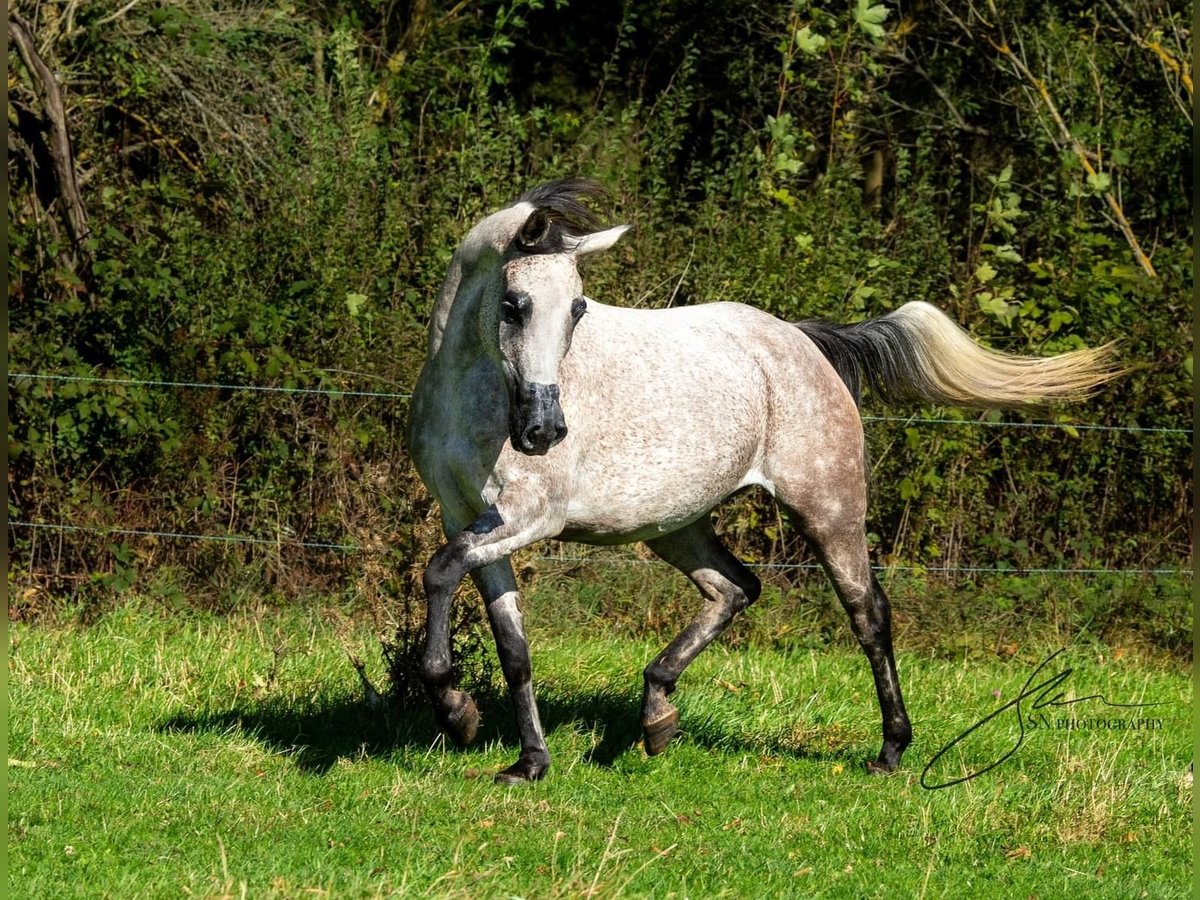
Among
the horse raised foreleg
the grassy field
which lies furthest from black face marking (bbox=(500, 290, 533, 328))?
the grassy field

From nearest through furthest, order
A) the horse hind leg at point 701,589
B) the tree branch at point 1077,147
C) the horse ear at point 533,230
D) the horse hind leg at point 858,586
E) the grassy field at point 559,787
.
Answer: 1. the grassy field at point 559,787
2. the horse ear at point 533,230
3. the horse hind leg at point 701,589
4. the horse hind leg at point 858,586
5. the tree branch at point 1077,147

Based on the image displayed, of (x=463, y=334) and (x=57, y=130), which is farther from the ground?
(x=57, y=130)

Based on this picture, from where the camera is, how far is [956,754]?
6.08 m

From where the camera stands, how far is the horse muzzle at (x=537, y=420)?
4656mm

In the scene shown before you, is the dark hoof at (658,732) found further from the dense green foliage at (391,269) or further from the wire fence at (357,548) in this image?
the wire fence at (357,548)

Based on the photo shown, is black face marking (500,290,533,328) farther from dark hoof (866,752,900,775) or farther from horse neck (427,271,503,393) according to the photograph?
dark hoof (866,752,900,775)

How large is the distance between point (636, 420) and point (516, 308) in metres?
0.95

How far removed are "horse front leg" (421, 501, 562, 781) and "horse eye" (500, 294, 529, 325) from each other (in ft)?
2.26

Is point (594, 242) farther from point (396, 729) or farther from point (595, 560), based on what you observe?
point (595, 560)

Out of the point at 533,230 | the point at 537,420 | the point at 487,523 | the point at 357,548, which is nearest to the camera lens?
the point at 537,420

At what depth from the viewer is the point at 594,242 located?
4.94m

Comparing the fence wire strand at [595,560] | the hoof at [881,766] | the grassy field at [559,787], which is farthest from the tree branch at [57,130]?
the hoof at [881,766]

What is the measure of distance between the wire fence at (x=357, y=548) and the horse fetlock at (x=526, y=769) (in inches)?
→ 112

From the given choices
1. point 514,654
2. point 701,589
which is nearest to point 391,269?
point 701,589
